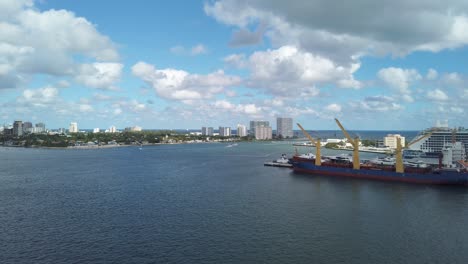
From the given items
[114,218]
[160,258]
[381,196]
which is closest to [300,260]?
[160,258]

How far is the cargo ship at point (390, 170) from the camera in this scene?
1283 inches

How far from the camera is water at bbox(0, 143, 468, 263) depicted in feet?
48.1

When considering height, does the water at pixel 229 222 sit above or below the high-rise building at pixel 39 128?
below

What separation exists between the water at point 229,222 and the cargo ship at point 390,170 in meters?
2.56

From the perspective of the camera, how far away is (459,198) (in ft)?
85.9

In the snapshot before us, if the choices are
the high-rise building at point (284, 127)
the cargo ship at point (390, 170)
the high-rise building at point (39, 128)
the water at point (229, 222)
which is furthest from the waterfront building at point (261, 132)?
the water at point (229, 222)

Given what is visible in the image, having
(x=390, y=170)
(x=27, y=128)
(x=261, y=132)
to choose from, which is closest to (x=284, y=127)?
(x=261, y=132)

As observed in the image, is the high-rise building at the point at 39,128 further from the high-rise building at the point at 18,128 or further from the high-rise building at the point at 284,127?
the high-rise building at the point at 284,127

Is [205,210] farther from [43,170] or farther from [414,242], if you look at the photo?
[43,170]

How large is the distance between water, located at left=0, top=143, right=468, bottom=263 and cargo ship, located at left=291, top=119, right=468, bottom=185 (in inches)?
101

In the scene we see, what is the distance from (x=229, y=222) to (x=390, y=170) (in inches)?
934

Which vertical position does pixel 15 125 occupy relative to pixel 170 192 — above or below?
above

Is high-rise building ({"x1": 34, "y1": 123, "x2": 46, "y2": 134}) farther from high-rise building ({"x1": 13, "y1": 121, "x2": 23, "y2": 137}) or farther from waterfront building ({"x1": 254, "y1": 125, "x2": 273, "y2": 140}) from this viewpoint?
waterfront building ({"x1": 254, "y1": 125, "x2": 273, "y2": 140})

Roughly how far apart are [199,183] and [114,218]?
12692 mm
